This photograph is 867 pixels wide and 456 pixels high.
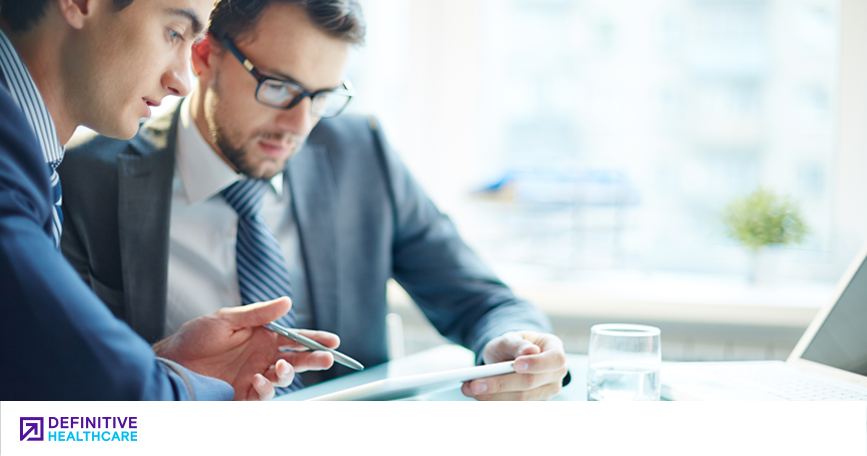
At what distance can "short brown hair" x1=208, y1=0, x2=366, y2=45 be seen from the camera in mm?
834

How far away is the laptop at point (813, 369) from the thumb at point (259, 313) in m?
0.50

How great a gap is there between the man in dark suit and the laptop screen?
2.24 feet

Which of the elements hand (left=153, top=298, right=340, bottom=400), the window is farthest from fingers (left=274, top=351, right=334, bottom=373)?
the window

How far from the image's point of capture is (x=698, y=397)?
716 mm

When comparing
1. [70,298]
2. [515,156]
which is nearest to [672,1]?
[515,156]

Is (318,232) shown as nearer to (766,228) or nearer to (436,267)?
(436,267)

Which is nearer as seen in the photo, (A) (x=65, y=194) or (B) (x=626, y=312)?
(A) (x=65, y=194)

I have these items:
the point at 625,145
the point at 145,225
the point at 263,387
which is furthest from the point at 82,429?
the point at 625,145

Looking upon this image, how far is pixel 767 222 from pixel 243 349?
4.97ft

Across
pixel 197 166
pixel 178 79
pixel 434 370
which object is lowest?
pixel 434 370

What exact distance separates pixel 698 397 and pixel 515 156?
1.42 metres

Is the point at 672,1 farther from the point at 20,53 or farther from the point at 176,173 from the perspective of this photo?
the point at 20,53

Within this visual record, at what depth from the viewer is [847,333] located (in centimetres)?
79

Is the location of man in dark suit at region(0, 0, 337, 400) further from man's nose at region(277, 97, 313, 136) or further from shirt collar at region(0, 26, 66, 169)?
man's nose at region(277, 97, 313, 136)
